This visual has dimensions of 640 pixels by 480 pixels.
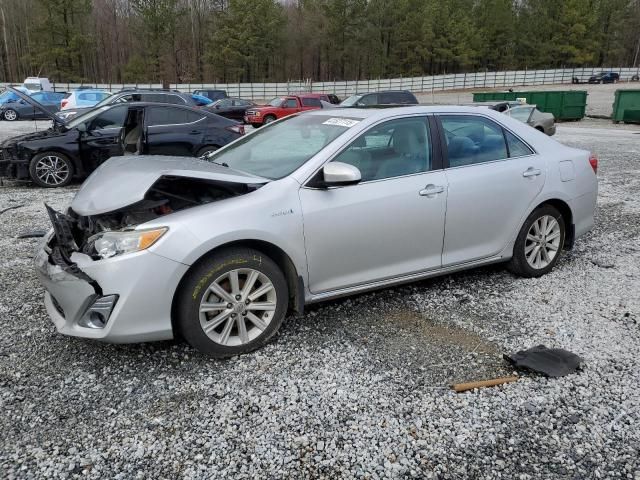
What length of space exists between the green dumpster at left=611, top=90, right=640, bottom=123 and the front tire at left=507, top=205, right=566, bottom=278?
23.3 m

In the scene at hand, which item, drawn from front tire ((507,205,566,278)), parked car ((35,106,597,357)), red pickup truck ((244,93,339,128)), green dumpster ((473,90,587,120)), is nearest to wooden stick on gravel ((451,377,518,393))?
parked car ((35,106,597,357))

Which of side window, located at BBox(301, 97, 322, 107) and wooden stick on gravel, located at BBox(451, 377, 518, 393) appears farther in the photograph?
side window, located at BBox(301, 97, 322, 107)

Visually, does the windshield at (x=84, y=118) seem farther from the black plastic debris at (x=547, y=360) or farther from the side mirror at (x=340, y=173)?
the black plastic debris at (x=547, y=360)

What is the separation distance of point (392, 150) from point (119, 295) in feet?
7.05

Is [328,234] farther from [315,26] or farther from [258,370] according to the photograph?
[315,26]

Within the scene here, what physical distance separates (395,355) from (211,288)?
123 cm

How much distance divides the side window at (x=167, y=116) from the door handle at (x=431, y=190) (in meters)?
6.43

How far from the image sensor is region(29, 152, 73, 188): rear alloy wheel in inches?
328

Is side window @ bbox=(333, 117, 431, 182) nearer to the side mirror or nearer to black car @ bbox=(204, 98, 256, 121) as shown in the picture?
the side mirror

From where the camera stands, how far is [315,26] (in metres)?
71.2

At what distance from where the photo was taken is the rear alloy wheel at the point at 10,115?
985 inches

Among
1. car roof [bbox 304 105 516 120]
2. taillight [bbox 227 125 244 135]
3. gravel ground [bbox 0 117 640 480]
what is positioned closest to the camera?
gravel ground [bbox 0 117 640 480]

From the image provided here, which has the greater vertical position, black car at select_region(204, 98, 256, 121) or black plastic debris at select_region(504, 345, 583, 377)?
black car at select_region(204, 98, 256, 121)

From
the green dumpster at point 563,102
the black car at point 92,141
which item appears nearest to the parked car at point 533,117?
the black car at point 92,141
